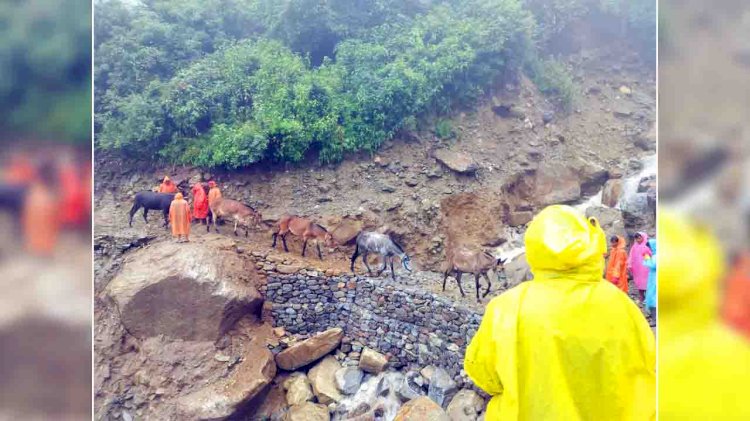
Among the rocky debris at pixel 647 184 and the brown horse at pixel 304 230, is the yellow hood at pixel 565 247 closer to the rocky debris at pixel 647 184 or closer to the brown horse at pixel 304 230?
the rocky debris at pixel 647 184

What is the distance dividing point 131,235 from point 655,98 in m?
3.21

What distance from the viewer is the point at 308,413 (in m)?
3.56

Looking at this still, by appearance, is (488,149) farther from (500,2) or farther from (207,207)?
(207,207)

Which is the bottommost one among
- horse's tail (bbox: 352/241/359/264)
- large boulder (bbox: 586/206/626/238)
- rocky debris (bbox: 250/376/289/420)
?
rocky debris (bbox: 250/376/289/420)

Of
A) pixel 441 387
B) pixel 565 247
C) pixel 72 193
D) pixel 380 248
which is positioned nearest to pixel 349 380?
pixel 441 387

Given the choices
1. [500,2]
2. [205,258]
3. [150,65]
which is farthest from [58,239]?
[500,2]

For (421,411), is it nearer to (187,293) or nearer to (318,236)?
(318,236)

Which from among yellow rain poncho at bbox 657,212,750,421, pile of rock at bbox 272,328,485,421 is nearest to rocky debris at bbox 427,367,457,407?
pile of rock at bbox 272,328,485,421

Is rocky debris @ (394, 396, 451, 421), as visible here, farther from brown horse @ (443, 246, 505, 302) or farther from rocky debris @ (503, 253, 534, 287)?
rocky debris @ (503, 253, 534, 287)

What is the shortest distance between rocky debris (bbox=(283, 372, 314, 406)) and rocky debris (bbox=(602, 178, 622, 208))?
206cm

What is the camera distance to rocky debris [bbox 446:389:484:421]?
11.2ft

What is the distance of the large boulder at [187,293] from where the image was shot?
3.65 meters

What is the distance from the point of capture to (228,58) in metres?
3.73

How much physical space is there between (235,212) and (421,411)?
5.36 ft
